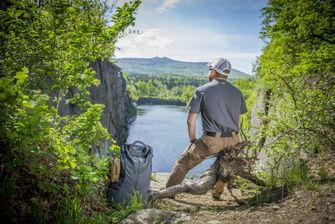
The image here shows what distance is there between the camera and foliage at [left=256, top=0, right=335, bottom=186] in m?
5.33

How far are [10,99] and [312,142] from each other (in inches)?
202

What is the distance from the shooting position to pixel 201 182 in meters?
4.88

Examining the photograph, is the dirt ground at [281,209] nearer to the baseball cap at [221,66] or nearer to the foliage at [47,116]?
the foliage at [47,116]

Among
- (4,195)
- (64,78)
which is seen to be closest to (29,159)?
(4,195)

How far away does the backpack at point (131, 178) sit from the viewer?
4004mm

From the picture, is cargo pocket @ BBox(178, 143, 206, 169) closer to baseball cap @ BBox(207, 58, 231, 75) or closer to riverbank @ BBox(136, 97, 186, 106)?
baseball cap @ BBox(207, 58, 231, 75)

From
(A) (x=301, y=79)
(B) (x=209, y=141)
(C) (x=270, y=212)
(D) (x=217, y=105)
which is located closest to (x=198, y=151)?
(B) (x=209, y=141)

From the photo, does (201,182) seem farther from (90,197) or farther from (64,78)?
(64,78)

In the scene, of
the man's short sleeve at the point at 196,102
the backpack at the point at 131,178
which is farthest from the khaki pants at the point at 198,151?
the backpack at the point at 131,178

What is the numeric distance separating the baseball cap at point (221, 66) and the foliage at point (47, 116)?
1773 mm

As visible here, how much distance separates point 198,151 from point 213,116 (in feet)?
2.26

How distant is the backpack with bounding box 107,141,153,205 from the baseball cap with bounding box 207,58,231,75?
6.38ft

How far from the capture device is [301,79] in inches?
354

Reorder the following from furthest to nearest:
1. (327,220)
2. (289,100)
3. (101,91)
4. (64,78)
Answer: (101,91), (289,100), (64,78), (327,220)
